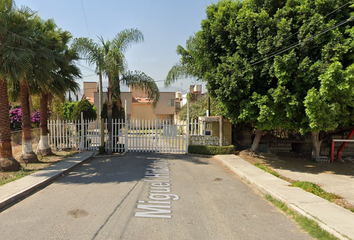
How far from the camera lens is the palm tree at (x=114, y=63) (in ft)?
37.2

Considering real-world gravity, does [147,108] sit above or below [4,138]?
above

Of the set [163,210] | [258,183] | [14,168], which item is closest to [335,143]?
[258,183]

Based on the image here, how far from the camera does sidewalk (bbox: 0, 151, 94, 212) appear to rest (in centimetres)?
569

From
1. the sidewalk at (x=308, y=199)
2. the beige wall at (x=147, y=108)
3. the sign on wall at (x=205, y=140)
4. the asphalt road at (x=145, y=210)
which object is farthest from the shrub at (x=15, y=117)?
the sidewalk at (x=308, y=199)

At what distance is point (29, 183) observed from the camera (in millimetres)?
6844

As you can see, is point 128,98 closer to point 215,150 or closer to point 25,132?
point 215,150

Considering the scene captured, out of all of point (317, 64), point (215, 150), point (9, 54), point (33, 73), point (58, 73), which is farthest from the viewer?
point (215, 150)

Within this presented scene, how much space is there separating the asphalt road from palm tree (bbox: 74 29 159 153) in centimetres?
512

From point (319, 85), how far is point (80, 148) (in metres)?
11.7

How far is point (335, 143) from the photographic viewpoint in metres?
13.0

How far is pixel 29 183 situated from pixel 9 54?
13.8ft

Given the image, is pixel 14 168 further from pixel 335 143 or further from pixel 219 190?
pixel 335 143

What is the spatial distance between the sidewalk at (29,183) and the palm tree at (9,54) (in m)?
1.30

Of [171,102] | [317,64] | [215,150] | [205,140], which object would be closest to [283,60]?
[317,64]
